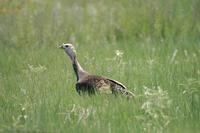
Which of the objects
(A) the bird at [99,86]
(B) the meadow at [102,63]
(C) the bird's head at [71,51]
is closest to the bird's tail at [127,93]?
(A) the bird at [99,86]

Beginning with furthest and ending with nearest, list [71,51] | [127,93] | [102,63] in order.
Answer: [102,63]
[71,51]
[127,93]

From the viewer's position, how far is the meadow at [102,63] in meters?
7.18

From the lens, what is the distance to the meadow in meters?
7.18

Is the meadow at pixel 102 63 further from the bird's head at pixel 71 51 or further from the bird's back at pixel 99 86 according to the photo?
the bird's head at pixel 71 51

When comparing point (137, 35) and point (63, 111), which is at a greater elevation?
point (137, 35)

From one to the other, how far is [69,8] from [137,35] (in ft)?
8.24

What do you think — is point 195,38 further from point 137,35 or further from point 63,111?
point 63,111

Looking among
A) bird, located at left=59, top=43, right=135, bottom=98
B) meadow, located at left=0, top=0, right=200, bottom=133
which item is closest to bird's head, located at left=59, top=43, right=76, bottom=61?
meadow, located at left=0, top=0, right=200, bottom=133

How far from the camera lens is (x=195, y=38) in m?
12.1

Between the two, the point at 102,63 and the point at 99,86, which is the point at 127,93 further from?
the point at 102,63

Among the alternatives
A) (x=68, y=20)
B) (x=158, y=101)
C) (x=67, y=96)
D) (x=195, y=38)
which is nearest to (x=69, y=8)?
(x=68, y=20)

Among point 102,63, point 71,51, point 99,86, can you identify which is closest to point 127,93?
point 99,86

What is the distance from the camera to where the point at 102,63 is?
399 inches

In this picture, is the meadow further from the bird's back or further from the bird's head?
the bird's head
